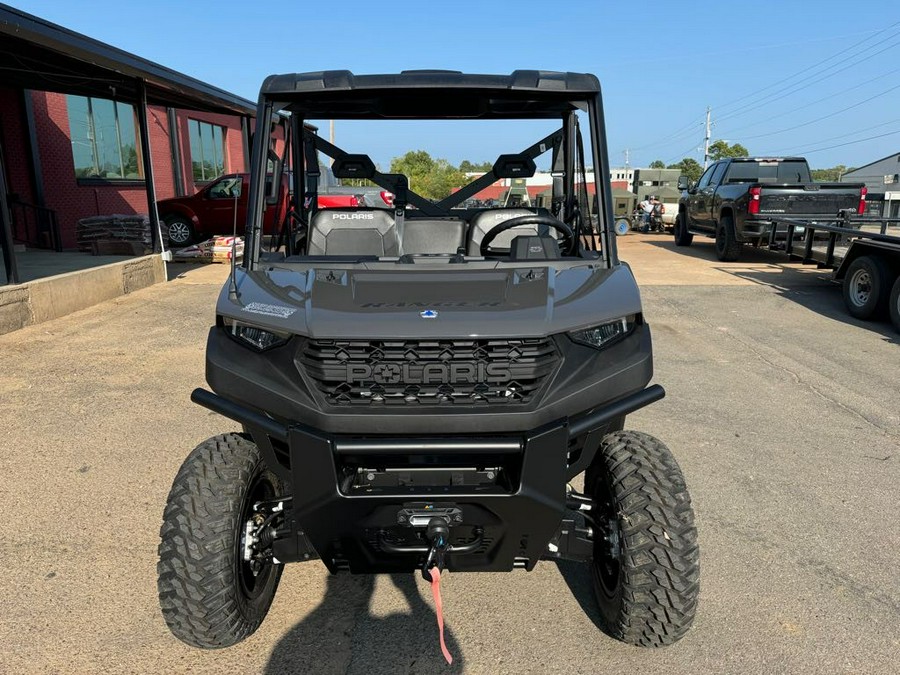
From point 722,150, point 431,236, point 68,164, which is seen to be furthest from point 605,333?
point 722,150

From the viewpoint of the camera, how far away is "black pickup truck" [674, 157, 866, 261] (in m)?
12.1

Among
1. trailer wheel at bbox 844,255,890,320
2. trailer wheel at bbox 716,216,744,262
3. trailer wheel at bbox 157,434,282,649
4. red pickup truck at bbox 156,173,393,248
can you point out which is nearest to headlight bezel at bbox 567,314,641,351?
trailer wheel at bbox 157,434,282,649

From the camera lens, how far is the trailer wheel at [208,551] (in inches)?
95.3

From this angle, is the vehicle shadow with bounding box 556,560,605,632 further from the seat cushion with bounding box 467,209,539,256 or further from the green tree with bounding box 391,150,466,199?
the green tree with bounding box 391,150,466,199

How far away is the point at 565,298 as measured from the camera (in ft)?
8.08

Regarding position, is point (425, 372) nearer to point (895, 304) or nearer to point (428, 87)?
point (428, 87)

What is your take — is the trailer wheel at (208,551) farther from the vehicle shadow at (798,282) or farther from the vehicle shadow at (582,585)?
the vehicle shadow at (798,282)

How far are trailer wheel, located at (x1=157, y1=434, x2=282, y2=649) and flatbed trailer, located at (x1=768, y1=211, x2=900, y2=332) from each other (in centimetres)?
796

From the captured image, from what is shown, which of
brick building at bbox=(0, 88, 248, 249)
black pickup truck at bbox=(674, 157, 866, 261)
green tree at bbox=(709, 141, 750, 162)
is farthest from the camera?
green tree at bbox=(709, 141, 750, 162)

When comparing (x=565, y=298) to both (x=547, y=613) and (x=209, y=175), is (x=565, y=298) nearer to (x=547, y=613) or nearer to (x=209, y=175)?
(x=547, y=613)

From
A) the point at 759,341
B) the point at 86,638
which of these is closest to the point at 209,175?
the point at 759,341

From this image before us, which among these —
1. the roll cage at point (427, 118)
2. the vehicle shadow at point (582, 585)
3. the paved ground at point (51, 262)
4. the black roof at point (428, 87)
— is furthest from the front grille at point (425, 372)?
the paved ground at point (51, 262)

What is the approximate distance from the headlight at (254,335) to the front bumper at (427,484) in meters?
0.22

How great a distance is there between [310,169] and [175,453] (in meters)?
2.02
